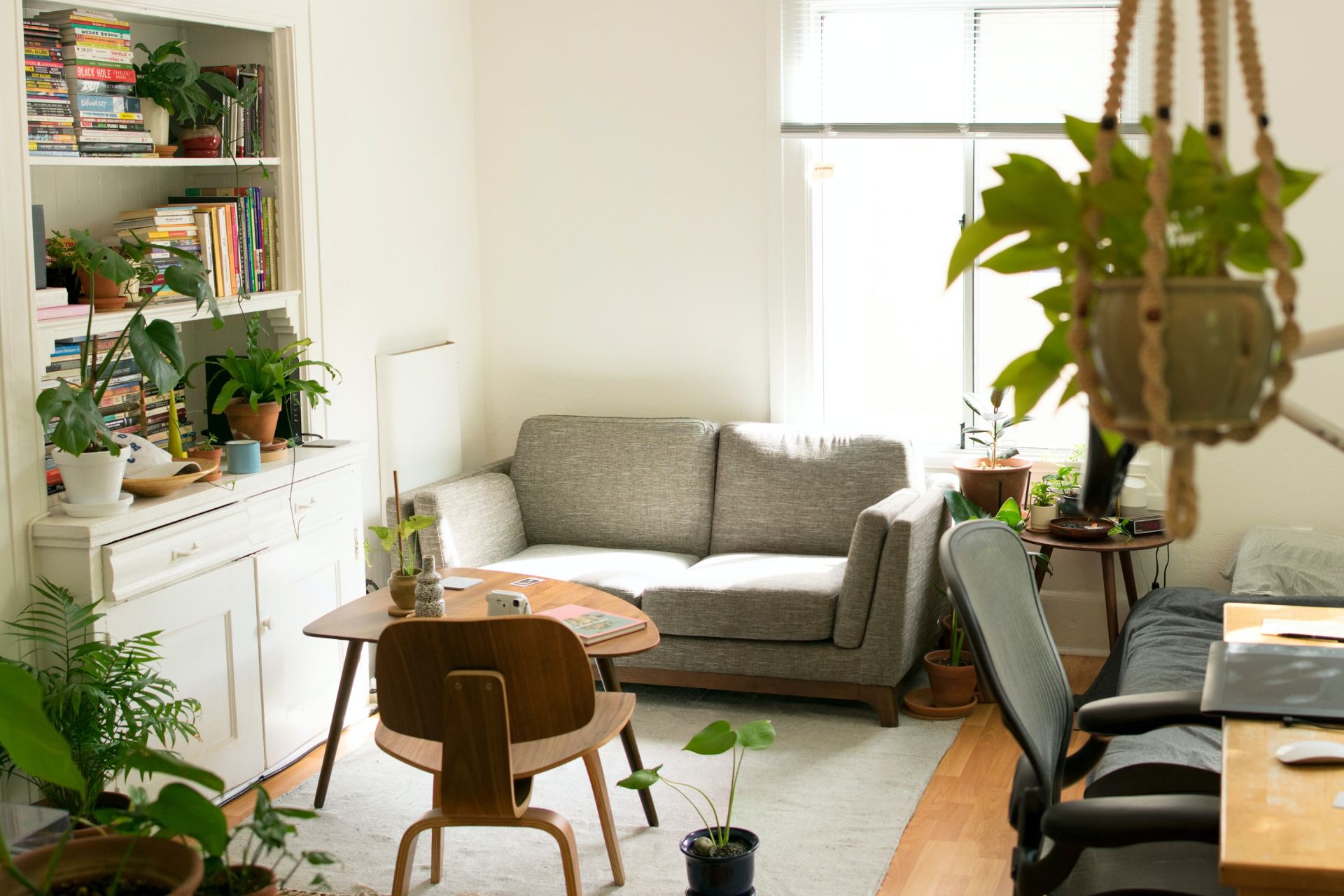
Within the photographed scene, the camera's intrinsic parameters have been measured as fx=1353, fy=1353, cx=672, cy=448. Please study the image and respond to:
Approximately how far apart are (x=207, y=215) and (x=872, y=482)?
2369mm

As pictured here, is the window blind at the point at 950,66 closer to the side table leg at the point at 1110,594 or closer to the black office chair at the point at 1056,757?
the side table leg at the point at 1110,594

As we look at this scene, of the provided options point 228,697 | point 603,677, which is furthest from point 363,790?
point 603,677

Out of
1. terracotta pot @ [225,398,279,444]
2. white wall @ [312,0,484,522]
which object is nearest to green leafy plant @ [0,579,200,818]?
terracotta pot @ [225,398,279,444]

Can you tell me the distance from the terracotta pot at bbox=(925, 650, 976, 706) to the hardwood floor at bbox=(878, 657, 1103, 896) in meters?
0.08

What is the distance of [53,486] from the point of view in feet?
11.3

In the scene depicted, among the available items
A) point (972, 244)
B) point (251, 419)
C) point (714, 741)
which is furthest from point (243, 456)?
point (972, 244)

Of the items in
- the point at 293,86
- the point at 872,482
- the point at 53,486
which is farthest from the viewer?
the point at 872,482

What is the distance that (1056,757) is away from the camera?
2457 millimetres

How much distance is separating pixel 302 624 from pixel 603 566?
110 cm

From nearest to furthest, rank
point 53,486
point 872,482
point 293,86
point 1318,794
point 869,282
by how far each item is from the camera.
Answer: point 1318,794
point 53,486
point 293,86
point 872,482
point 869,282

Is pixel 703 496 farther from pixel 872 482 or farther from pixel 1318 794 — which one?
pixel 1318 794

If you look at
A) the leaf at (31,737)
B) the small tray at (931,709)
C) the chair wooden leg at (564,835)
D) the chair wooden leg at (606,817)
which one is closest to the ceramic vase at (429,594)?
the chair wooden leg at (606,817)

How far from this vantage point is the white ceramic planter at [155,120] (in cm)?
377

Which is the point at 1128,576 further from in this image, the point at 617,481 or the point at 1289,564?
the point at 617,481
